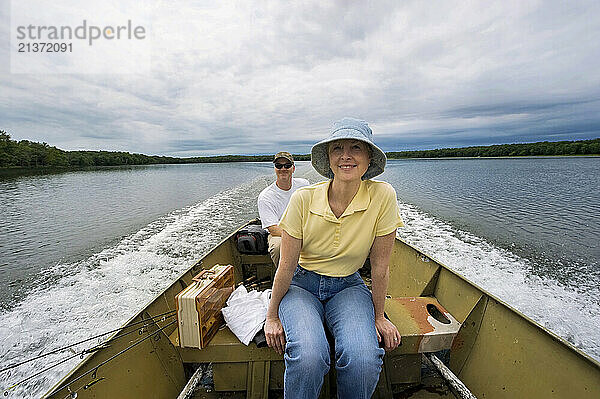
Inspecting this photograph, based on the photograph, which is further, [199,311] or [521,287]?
[521,287]

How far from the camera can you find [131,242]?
800 cm

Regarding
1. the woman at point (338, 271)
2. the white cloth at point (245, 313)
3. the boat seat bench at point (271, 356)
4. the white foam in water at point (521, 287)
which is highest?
the woman at point (338, 271)

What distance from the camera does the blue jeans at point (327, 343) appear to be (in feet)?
5.18

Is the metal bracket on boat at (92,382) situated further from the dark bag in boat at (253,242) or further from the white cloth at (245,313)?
the dark bag in boat at (253,242)

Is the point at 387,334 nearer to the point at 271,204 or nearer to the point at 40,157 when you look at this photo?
the point at 271,204

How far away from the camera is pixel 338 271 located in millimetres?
1919

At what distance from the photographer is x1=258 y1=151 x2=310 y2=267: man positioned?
3.57 metres

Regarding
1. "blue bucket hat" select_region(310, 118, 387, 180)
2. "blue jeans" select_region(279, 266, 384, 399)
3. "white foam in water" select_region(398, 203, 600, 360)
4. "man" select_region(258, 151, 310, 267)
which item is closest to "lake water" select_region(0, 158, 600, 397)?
"white foam in water" select_region(398, 203, 600, 360)

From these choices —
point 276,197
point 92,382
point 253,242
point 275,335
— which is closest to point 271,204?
point 276,197

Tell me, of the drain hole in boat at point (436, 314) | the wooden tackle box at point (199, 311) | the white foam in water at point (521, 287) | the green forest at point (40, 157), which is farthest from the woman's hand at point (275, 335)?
the green forest at point (40, 157)

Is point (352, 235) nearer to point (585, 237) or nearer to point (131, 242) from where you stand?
point (131, 242)

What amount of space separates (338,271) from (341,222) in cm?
33

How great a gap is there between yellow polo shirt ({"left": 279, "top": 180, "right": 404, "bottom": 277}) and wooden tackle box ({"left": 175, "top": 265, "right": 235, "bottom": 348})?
0.72 meters

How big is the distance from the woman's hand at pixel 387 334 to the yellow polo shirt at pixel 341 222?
0.43m
